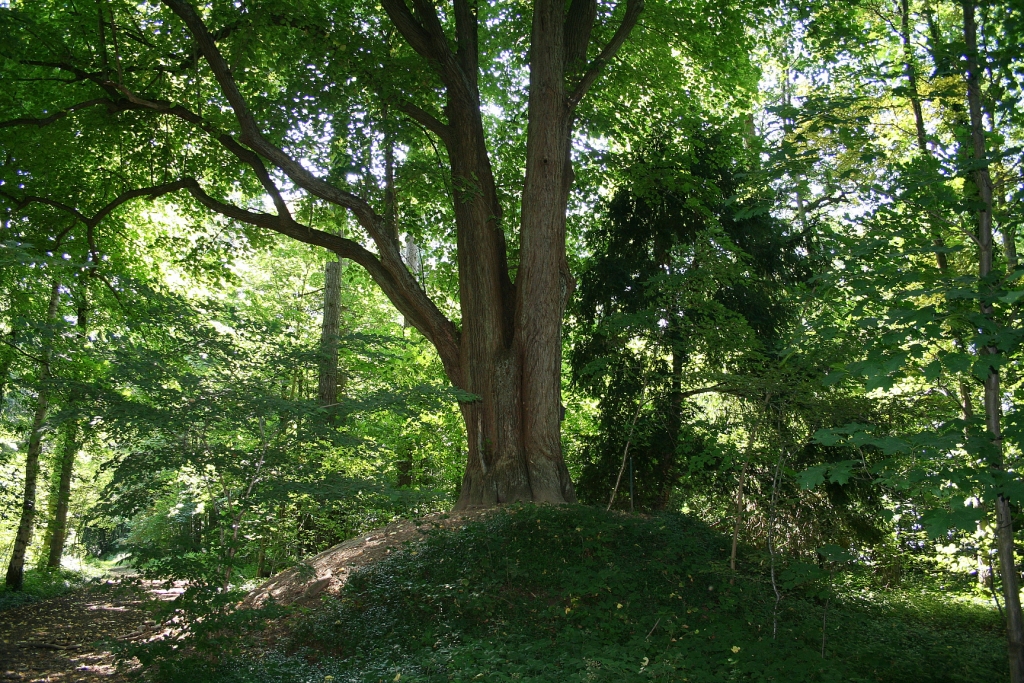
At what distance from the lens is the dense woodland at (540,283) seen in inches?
156

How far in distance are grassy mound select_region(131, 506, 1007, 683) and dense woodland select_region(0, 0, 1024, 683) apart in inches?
8.8

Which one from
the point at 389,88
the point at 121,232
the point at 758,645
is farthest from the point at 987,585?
the point at 121,232

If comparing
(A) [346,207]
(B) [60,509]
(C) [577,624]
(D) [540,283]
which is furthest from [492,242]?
(B) [60,509]

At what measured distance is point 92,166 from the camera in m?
10.6

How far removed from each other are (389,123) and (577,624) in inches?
243

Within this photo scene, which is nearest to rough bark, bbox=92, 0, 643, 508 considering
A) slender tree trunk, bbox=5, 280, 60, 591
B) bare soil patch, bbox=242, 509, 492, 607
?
bare soil patch, bbox=242, 509, 492, 607

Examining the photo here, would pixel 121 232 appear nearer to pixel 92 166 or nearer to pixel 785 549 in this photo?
pixel 92 166

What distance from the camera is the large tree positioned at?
26.2 ft

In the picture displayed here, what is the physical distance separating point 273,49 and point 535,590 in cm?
696

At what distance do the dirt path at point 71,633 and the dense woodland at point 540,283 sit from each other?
0.75 meters

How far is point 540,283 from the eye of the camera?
319 inches

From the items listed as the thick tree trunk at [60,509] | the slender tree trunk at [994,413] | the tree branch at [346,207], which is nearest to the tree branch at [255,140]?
the tree branch at [346,207]

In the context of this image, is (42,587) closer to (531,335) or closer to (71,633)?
(71,633)

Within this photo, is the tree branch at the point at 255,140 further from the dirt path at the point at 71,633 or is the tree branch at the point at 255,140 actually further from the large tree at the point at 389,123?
the dirt path at the point at 71,633
